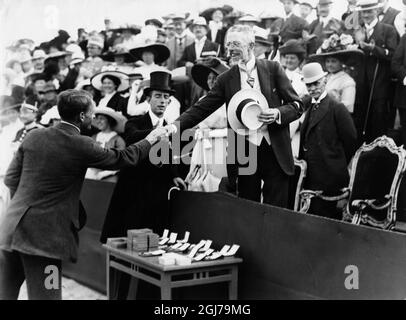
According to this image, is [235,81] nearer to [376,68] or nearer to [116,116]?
[376,68]

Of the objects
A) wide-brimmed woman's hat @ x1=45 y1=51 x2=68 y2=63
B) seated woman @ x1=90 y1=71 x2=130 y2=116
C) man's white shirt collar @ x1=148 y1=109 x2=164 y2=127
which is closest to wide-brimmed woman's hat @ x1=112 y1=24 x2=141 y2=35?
wide-brimmed woman's hat @ x1=45 y1=51 x2=68 y2=63

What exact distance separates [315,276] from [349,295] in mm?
282

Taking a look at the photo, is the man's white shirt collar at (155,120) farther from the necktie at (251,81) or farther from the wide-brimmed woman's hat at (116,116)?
the wide-brimmed woman's hat at (116,116)

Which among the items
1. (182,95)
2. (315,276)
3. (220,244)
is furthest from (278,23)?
(315,276)

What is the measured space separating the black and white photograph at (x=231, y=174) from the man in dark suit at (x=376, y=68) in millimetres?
14

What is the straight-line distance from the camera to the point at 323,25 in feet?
22.7

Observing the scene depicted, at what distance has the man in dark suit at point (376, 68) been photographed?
5.77 meters

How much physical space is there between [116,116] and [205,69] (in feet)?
3.84

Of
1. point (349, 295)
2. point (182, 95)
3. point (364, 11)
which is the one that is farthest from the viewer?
point (182, 95)

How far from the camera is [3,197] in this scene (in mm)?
7496

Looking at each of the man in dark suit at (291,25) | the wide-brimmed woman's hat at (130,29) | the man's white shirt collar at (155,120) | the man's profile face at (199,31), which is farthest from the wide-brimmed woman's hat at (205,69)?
the wide-brimmed woman's hat at (130,29)

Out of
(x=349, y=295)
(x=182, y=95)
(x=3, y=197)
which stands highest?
(x=182, y=95)

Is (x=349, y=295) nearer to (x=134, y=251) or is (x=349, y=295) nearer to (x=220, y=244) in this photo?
(x=220, y=244)

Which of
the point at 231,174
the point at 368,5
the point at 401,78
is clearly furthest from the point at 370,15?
the point at 231,174
